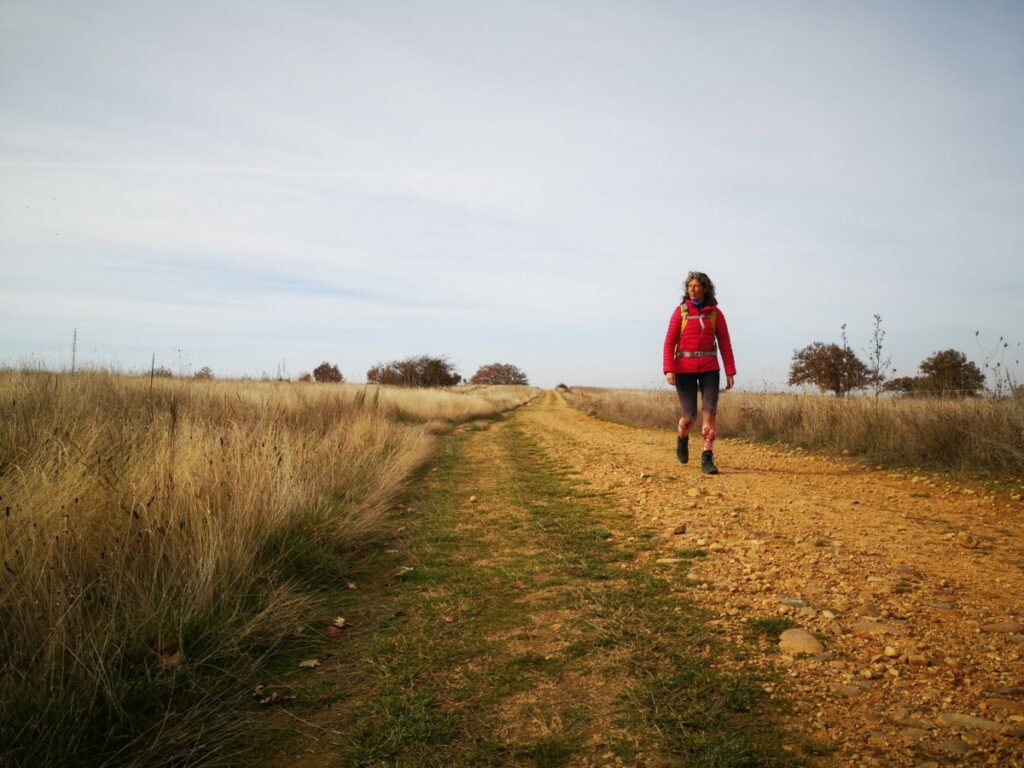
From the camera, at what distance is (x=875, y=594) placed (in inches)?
120

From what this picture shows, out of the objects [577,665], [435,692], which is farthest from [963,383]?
[435,692]

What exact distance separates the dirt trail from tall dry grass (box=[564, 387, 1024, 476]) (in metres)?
0.87

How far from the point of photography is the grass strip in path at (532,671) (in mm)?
1910

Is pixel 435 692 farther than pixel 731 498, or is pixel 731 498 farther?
pixel 731 498

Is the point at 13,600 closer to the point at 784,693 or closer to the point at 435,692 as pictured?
the point at 435,692

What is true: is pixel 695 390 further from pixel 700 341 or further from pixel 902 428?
pixel 902 428

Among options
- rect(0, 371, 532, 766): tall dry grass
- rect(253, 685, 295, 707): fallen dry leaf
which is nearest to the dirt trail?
rect(253, 685, 295, 707): fallen dry leaf

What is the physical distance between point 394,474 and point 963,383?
9442 mm

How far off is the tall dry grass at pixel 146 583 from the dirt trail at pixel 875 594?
2.49 meters

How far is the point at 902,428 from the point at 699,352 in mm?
3487

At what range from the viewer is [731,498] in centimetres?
565

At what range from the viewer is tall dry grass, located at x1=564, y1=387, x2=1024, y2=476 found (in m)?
6.36

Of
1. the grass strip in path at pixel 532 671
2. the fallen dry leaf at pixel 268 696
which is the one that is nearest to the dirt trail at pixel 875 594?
the grass strip in path at pixel 532 671

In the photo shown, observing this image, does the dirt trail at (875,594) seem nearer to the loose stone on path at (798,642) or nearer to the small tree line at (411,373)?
the loose stone on path at (798,642)
